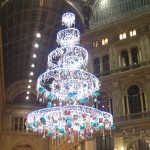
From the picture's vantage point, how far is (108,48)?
2472cm

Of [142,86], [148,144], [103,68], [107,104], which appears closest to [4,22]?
[103,68]

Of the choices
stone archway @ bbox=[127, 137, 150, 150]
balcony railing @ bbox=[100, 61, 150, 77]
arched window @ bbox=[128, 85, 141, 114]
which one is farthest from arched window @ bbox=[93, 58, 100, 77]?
stone archway @ bbox=[127, 137, 150, 150]

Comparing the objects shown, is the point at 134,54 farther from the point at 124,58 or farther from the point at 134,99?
the point at 134,99

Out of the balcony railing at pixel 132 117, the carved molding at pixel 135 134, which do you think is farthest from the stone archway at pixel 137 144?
the balcony railing at pixel 132 117

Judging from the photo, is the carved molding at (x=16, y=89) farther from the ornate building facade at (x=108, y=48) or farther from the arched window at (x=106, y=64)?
the arched window at (x=106, y=64)

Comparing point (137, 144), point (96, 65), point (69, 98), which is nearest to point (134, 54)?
point (96, 65)

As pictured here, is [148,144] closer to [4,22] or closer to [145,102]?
[145,102]

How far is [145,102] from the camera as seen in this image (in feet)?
69.2

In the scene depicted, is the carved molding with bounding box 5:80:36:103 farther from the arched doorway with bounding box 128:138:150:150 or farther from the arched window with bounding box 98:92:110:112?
the arched doorway with bounding box 128:138:150:150

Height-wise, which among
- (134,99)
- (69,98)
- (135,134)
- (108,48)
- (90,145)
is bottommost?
(90,145)

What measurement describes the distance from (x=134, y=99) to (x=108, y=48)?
5.19 meters

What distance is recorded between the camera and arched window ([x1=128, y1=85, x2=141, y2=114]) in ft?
70.9

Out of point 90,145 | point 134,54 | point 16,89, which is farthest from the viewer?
point 16,89

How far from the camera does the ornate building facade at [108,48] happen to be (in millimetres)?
21141
